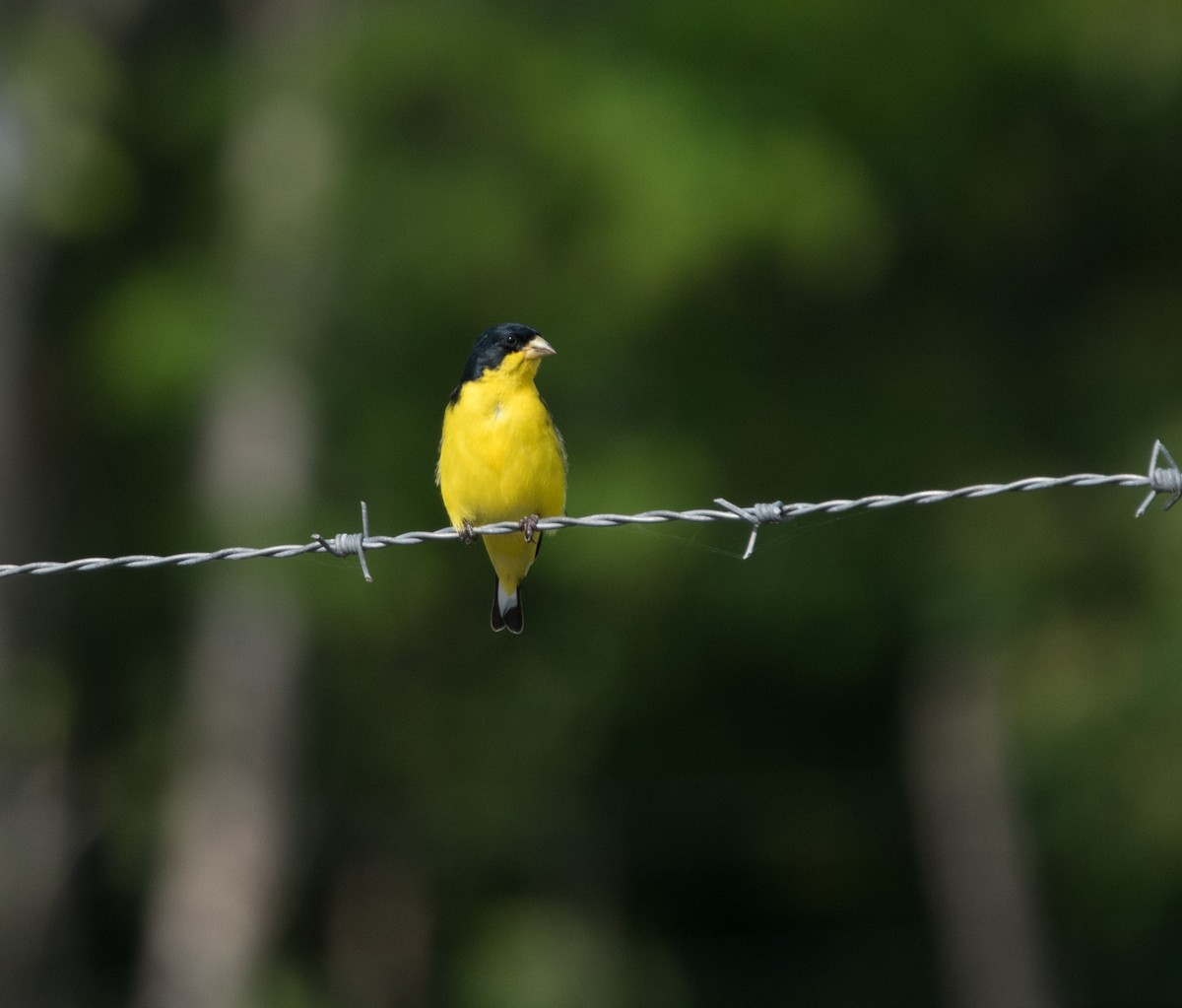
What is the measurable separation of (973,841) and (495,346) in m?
9.57

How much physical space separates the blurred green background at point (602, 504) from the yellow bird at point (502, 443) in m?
3.95

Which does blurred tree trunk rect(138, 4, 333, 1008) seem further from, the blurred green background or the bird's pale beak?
the bird's pale beak

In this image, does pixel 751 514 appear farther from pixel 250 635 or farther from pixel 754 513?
pixel 250 635

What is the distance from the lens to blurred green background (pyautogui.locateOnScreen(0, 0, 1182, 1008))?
1155 centimetres

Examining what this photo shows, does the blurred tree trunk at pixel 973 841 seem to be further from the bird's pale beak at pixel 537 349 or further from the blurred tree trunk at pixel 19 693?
the bird's pale beak at pixel 537 349

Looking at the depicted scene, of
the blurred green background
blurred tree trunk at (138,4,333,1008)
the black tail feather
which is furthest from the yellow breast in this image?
blurred tree trunk at (138,4,333,1008)

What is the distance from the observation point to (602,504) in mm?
11000

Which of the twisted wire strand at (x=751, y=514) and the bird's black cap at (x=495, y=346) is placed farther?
the bird's black cap at (x=495, y=346)

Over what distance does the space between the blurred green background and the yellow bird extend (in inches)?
156

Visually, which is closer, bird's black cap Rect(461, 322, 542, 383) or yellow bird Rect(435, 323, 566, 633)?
yellow bird Rect(435, 323, 566, 633)

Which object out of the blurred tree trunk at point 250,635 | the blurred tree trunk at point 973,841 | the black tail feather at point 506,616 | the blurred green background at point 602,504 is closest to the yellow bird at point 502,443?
the black tail feather at point 506,616

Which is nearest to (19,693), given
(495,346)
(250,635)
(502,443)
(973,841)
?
(250,635)

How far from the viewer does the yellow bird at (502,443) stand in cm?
635

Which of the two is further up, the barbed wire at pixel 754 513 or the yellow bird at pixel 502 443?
the yellow bird at pixel 502 443
